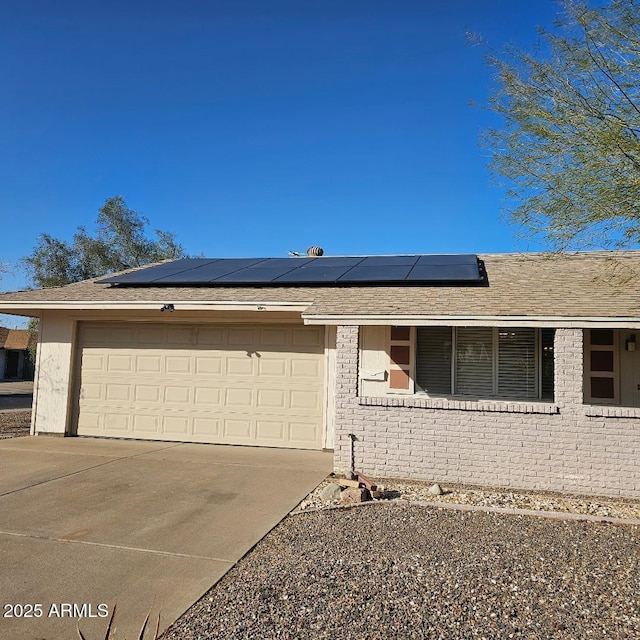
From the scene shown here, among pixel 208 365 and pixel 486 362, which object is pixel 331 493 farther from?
pixel 208 365

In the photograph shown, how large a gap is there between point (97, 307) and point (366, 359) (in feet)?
18.9

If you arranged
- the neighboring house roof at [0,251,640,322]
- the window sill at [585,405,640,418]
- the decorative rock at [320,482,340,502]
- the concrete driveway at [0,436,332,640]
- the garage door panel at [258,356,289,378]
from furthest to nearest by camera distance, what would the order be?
the garage door panel at [258,356,289,378] < the neighboring house roof at [0,251,640,322] < the window sill at [585,405,640,418] < the decorative rock at [320,482,340,502] < the concrete driveway at [0,436,332,640]

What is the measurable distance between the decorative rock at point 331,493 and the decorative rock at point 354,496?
0.11m

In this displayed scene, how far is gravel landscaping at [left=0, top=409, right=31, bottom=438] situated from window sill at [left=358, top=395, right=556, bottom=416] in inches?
351

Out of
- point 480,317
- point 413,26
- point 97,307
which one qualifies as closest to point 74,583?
point 480,317

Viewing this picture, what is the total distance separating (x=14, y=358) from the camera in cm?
4650

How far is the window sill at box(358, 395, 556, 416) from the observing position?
8000mm

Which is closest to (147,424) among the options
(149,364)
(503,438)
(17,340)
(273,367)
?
(149,364)

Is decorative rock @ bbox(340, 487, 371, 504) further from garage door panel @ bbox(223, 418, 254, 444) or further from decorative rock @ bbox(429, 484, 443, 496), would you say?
garage door panel @ bbox(223, 418, 254, 444)

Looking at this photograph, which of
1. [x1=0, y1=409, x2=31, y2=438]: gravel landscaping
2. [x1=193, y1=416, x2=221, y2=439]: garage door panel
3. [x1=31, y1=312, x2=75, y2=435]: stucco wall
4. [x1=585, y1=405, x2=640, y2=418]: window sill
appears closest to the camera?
[x1=585, y1=405, x2=640, y2=418]: window sill

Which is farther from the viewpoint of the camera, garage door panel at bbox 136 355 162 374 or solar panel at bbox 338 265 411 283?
garage door panel at bbox 136 355 162 374

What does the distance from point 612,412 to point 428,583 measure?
469cm

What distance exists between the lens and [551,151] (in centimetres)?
776

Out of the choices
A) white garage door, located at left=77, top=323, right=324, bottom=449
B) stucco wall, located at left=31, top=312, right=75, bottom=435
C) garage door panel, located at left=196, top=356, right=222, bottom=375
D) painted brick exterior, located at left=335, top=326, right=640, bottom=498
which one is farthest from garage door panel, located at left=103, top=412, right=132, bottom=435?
painted brick exterior, located at left=335, top=326, right=640, bottom=498
